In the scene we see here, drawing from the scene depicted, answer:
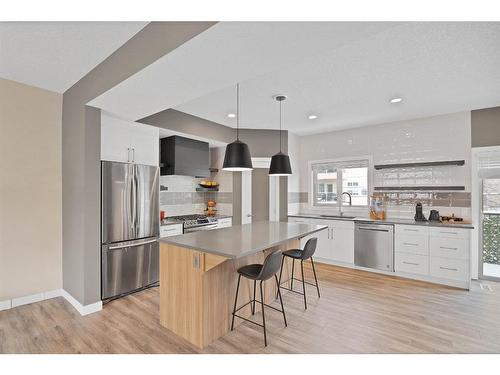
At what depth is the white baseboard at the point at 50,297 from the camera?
2.75 metres

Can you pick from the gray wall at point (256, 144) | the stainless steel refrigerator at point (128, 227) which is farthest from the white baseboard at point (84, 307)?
the gray wall at point (256, 144)

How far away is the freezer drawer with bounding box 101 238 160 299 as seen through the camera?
2.99 metres

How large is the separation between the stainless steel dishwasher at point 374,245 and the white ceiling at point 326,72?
1.91m

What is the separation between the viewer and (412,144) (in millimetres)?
4391

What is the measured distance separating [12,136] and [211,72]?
2.54 meters

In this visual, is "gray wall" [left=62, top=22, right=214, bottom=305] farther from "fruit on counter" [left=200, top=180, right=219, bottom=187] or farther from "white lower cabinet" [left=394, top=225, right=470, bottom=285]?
"white lower cabinet" [left=394, top=225, right=470, bottom=285]

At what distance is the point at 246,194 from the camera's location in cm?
513

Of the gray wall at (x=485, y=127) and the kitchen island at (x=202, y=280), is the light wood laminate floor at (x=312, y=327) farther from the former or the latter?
the gray wall at (x=485, y=127)

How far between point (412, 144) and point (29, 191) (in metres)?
5.70

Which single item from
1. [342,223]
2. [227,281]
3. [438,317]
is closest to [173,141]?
[227,281]

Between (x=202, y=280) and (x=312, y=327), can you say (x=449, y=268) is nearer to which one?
(x=312, y=327)

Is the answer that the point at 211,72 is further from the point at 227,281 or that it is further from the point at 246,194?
the point at 246,194

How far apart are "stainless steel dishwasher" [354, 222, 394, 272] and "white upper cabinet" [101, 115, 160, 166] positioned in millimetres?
3610

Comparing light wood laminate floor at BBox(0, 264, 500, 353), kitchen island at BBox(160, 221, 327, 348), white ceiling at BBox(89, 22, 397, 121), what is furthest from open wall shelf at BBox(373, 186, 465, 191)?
white ceiling at BBox(89, 22, 397, 121)
